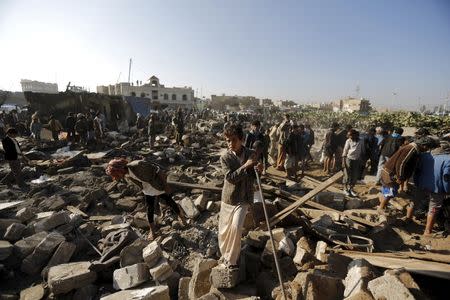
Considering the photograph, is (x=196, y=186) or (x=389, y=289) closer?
(x=389, y=289)

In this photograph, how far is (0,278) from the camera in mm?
4148

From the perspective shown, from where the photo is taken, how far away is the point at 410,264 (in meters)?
3.09

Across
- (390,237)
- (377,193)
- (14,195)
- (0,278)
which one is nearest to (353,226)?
(390,237)

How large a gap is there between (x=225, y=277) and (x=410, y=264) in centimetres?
210

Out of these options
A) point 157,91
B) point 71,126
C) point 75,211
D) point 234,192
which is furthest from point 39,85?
point 234,192

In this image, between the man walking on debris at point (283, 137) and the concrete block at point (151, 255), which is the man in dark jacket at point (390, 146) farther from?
the concrete block at point (151, 255)

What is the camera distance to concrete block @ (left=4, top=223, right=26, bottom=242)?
15.9 feet

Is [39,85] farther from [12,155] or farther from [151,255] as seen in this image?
[151,255]

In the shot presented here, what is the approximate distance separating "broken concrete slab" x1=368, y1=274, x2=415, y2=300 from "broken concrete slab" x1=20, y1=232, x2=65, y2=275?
453cm

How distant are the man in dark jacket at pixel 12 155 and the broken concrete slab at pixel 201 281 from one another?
7055 mm

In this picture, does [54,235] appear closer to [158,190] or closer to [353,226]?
[158,190]

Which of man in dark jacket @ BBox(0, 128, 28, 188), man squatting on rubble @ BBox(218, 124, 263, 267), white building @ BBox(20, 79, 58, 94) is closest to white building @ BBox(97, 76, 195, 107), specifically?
white building @ BBox(20, 79, 58, 94)

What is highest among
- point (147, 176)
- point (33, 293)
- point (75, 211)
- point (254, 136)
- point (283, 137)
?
point (254, 136)

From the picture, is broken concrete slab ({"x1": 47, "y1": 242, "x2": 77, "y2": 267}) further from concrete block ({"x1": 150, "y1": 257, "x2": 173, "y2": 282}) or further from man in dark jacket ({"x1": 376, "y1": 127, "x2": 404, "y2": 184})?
man in dark jacket ({"x1": 376, "y1": 127, "x2": 404, "y2": 184})
